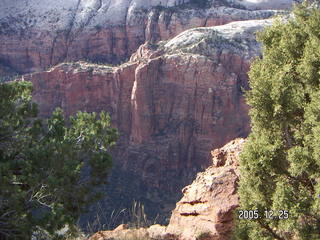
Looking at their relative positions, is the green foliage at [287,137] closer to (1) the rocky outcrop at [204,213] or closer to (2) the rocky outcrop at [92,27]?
(1) the rocky outcrop at [204,213]

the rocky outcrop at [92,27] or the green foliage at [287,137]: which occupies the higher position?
the rocky outcrop at [92,27]

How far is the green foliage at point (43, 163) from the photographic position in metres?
8.73

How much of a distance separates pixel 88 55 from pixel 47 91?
18.7m

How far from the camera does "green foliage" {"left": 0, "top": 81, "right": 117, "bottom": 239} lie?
873cm

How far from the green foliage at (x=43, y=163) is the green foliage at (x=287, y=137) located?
3.54 m

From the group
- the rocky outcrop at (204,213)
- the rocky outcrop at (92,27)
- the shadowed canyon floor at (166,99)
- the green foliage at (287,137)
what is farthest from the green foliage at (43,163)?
the rocky outcrop at (92,27)

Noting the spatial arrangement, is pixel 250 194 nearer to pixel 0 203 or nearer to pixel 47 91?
pixel 0 203

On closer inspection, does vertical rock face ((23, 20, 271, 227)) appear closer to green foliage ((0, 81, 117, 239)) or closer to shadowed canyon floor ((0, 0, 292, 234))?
shadowed canyon floor ((0, 0, 292, 234))

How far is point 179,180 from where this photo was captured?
159 ft

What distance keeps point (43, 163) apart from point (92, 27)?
66.5 m

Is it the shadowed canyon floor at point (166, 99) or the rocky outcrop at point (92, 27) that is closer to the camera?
the shadowed canyon floor at point (166, 99)

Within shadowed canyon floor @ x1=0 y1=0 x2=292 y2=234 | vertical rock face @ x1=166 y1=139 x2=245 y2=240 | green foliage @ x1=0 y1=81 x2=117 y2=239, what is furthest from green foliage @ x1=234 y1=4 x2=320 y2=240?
shadowed canyon floor @ x1=0 y1=0 x2=292 y2=234
